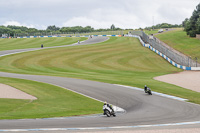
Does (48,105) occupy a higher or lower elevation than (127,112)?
higher

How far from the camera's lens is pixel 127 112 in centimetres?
1833

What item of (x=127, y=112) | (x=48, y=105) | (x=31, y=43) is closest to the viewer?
(x=127, y=112)

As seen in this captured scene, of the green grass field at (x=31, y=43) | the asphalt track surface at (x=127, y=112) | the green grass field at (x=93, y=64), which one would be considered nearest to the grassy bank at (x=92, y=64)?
the green grass field at (x=93, y=64)

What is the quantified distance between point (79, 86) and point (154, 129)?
16.7 meters

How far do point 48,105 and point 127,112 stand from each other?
5534 millimetres

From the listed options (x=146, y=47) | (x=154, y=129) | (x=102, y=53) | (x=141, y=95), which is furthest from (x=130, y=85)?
(x=146, y=47)

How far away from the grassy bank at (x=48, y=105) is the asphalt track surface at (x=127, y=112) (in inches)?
57.2

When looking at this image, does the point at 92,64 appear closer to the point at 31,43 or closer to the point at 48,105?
the point at 48,105

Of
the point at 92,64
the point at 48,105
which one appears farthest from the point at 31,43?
the point at 48,105

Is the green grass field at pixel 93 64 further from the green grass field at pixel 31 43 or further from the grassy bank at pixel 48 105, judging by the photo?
the green grass field at pixel 31 43

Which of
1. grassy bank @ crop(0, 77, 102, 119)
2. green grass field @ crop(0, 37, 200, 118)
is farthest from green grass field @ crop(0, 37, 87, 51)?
grassy bank @ crop(0, 77, 102, 119)

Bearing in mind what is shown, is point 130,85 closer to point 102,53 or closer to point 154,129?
point 154,129

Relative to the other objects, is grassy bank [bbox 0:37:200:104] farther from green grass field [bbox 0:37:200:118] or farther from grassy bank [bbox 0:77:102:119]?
grassy bank [bbox 0:77:102:119]

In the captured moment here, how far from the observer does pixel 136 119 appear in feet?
50.4
